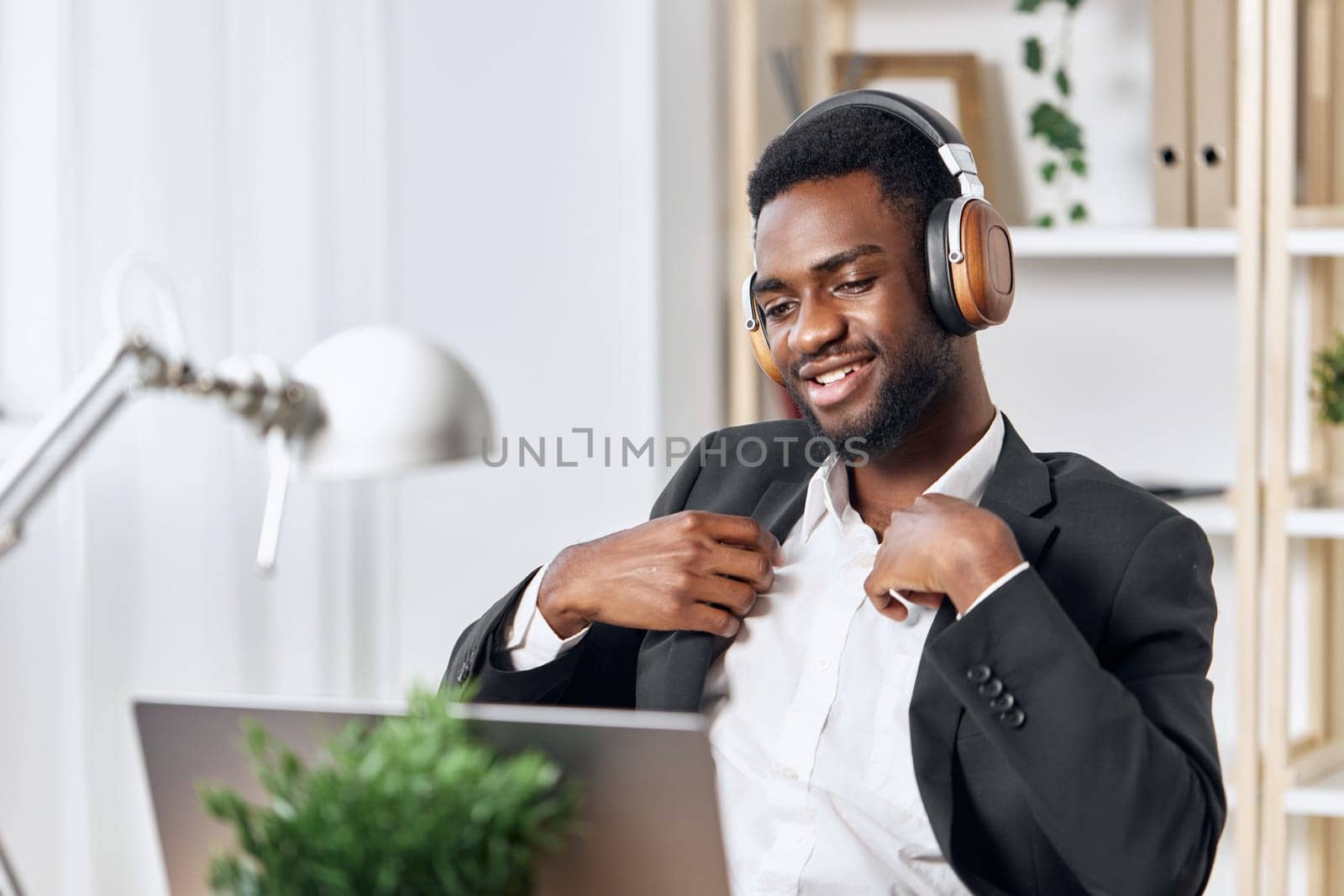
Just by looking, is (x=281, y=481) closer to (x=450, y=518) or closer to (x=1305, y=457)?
(x=450, y=518)

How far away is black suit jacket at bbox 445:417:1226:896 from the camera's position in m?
1.12

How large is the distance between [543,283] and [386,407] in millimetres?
1852

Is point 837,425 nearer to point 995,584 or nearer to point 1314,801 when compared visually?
point 995,584

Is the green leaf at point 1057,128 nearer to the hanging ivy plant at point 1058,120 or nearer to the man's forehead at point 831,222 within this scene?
the hanging ivy plant at point 1058,120

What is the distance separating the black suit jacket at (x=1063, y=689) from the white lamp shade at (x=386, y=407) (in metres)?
0.53

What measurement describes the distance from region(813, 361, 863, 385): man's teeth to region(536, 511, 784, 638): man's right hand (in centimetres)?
15

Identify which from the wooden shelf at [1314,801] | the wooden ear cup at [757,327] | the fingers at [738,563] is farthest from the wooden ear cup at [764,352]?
the wooden shelf at [1314,801]

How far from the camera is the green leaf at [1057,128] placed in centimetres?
252

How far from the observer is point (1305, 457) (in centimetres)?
255

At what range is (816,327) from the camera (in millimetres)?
1363

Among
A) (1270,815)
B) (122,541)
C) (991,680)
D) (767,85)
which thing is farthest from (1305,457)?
(122,541)

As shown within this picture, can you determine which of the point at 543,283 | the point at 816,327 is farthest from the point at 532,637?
the point at 543,283

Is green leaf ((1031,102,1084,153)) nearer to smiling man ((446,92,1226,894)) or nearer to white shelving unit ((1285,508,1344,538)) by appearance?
white shelving unit ((1285,508,1344,538))

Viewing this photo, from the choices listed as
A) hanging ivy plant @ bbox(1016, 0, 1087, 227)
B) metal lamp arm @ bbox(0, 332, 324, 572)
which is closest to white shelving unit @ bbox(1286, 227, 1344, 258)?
hanging ivy plant @ bbox(1016, 0, 1087, 227)
